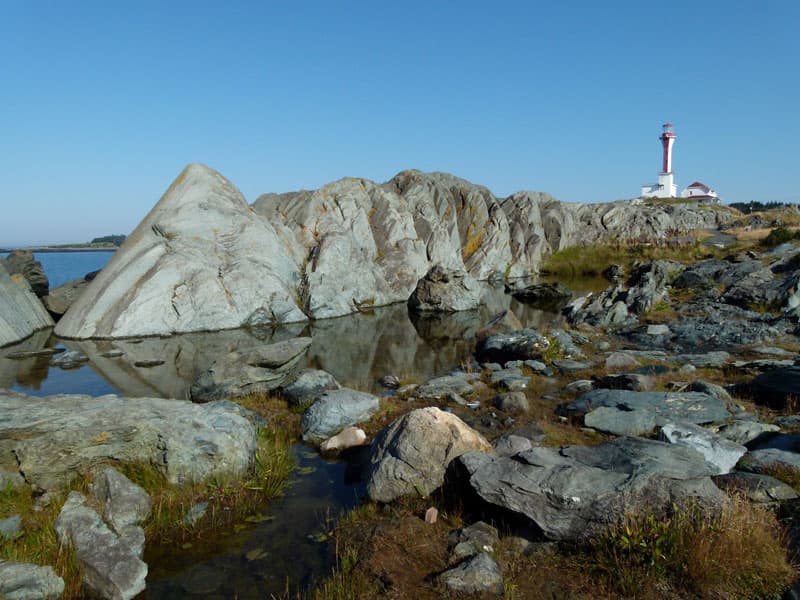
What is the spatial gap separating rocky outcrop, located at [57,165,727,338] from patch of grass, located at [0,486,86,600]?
940 inches

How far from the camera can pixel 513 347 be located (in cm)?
2359

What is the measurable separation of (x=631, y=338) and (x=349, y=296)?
24.6 metres

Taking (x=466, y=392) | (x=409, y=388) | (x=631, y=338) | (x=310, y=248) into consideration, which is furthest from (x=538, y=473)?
(x=310, y=248)

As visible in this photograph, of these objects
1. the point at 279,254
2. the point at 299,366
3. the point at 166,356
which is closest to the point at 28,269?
the point at 279,254

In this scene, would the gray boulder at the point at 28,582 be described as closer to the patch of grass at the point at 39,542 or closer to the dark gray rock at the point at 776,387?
the patch of grass at the point at 39,542

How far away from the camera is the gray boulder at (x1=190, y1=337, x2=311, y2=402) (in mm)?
17938

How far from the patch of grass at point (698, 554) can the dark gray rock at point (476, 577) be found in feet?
4.80

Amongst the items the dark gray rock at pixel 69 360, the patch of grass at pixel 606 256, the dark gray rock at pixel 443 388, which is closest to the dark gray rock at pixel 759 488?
the dark gray rock at pixel 443 388

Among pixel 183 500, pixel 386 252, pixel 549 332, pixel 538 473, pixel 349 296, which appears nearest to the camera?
pixel 538 473

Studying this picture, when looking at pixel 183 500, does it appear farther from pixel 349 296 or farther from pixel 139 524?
pixel 349 296

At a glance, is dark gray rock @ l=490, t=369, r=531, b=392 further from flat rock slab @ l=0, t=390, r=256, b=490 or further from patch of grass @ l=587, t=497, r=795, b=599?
patch of grass @ l=587, t=497, r=795, b=599

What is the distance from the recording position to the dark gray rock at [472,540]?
811 cm

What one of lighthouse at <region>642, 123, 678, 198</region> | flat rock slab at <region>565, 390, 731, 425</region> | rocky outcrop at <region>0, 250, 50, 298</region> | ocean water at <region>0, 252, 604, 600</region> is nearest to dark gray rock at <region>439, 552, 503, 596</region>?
→ ocean water at <region>0, 252, 604, 600</region>

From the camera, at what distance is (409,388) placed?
61.9 feet
